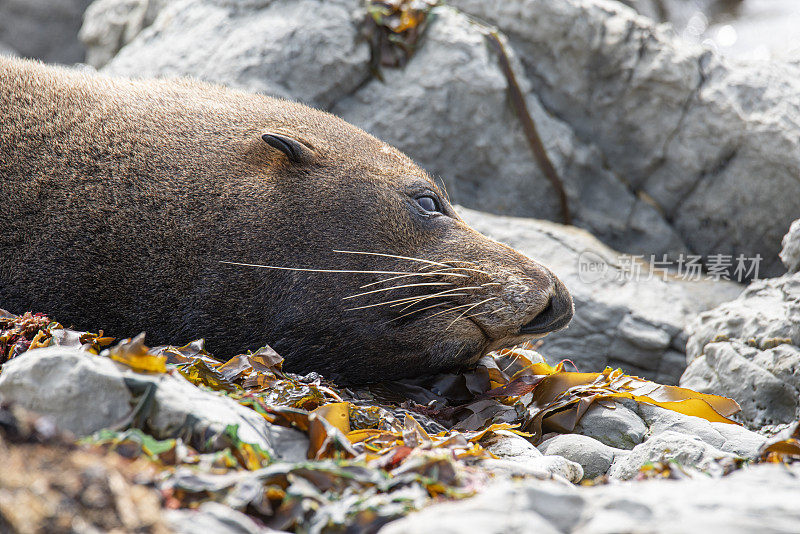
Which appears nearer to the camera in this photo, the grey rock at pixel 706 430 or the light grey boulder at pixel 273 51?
the grey rock at pixel 706 430

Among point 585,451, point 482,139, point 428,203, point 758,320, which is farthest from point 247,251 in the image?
point 482,139

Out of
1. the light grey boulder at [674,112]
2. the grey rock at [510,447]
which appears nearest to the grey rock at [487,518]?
the grey rock at [510,447]

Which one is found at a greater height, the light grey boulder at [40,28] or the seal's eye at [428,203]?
the seal's eye at [428,203]

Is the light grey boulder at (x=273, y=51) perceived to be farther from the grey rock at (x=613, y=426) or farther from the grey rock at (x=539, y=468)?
the grey rock at (x=539, y=468)

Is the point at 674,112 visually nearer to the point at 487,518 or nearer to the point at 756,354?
the point at 756,354

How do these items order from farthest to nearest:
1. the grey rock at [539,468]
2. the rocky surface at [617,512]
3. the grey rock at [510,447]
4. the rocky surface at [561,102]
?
the rocky surface at [561,102]
the grey rock at [510,447]
the grey rock at [539,468]
the rocky surface at [617,512]

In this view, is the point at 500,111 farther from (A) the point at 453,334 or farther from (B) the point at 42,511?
(B) the point at 42,511

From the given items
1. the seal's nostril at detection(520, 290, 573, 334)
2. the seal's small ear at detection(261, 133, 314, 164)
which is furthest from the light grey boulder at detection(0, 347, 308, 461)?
the seal's nostril at detection(520, 290, 573, 334)

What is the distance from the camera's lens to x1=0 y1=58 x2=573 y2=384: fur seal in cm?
395

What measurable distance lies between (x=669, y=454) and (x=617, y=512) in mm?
1608

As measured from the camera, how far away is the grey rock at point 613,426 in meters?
3.97

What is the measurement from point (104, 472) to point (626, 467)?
8.23ft

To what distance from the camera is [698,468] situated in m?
3.00

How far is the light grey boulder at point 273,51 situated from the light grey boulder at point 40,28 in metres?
4.86
